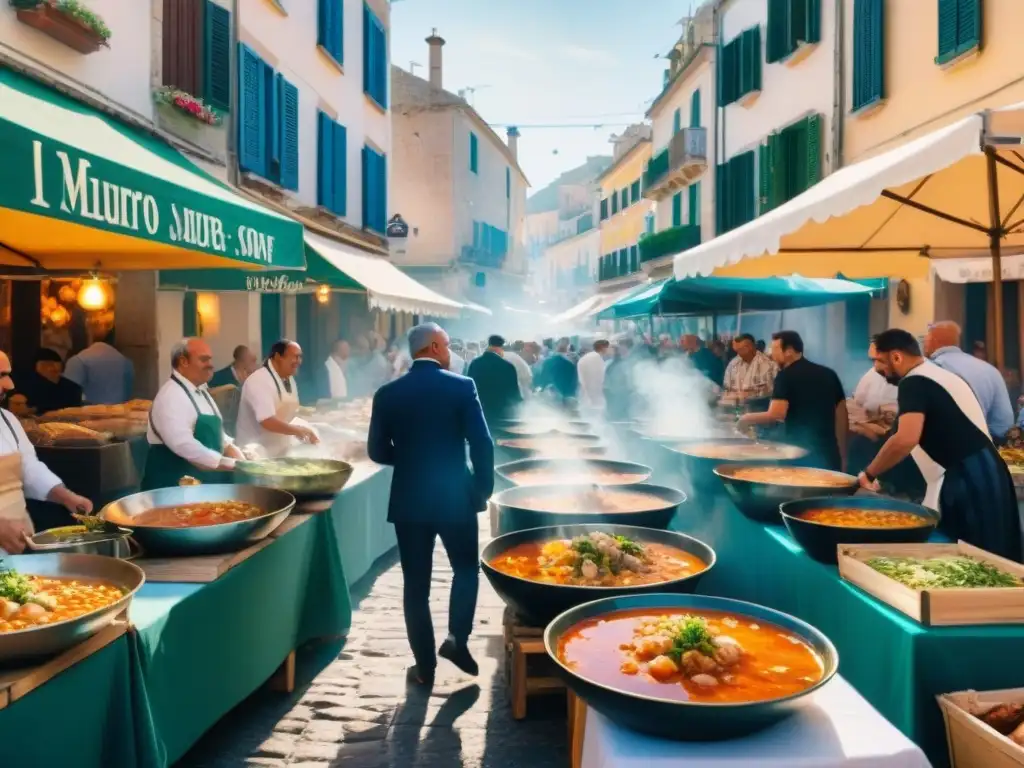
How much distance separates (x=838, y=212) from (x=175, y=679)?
366 cm

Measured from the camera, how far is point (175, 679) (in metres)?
3.28

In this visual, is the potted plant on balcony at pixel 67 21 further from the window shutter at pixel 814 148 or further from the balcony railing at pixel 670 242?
the balcony railing at pixel 670 242

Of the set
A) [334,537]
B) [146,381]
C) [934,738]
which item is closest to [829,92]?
[146,381]

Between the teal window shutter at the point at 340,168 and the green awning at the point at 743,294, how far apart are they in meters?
5.48

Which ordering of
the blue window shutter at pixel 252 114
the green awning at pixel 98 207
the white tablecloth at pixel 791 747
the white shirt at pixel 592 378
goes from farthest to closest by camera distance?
the white shirt at pixel 592 378 → the blue window shutter at pixel 252 114 → the green awning at pixel 98 207 → the white tablecloth at pixel 791 747

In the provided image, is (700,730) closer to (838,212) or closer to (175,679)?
(175,679)

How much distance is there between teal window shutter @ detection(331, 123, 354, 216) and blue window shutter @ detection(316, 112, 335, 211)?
18cm

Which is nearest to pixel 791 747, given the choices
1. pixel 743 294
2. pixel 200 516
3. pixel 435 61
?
pixel 200 516

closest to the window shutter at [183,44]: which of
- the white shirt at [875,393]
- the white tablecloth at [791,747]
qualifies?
the white shirt at [875,393]

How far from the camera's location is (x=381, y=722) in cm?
424

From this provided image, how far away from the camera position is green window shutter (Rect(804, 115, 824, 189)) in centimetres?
1422

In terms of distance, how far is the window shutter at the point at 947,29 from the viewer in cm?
1026

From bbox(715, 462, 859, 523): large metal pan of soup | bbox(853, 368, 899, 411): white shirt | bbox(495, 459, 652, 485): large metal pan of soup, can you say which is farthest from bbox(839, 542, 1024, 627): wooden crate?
bbox(853, 368, 899, 411): white shirt

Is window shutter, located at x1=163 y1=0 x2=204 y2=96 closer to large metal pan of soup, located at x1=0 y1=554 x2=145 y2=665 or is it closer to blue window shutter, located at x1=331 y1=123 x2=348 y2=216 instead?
blue window shutter, located at x1=331 y1=123 x2=348 y2=216
